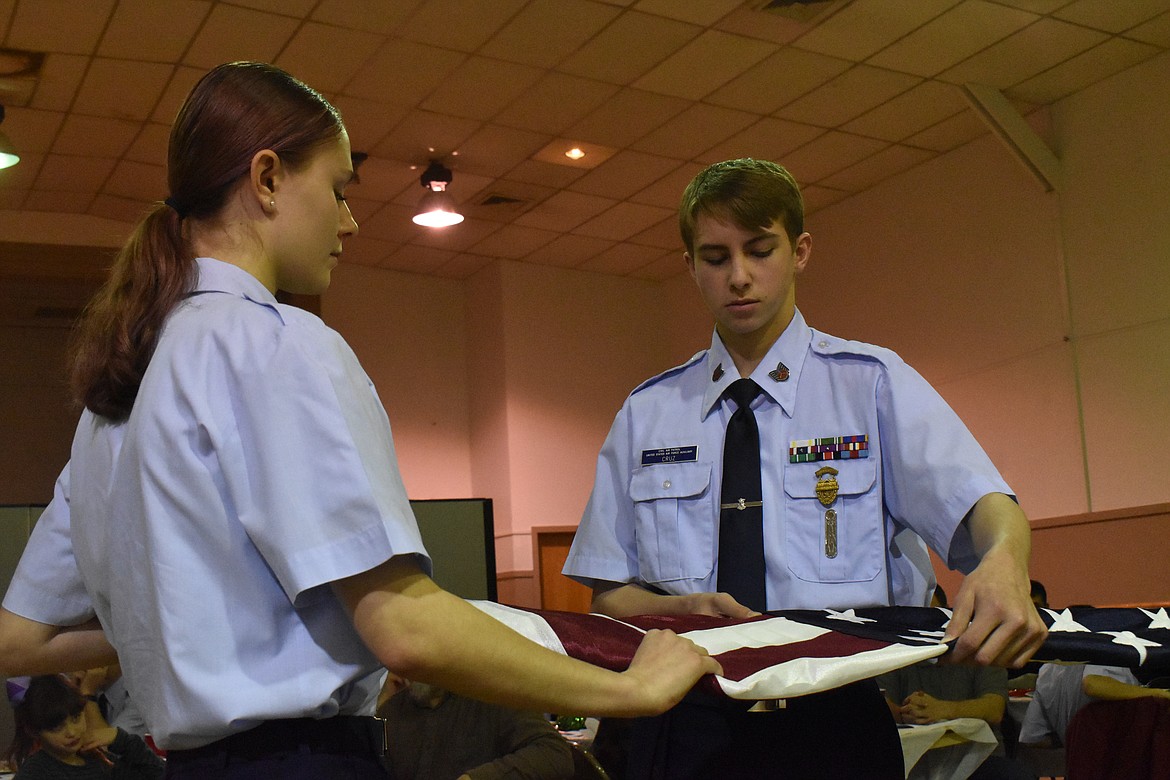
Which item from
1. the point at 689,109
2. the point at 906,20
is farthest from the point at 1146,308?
the point at 689,109

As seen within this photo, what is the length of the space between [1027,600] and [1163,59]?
20.0ft

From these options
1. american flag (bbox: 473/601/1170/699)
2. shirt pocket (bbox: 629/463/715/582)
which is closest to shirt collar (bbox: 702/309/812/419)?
shirt pocket (bbox: 629/463/715/582)

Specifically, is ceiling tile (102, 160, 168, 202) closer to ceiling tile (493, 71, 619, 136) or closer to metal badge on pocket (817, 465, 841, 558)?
ceiling tile (493, 71, 619, 136)

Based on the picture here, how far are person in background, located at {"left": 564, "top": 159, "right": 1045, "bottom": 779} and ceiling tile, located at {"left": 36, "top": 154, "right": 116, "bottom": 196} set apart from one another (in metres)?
6.29

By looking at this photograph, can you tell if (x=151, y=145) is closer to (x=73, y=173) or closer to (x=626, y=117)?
(x=73, y=173)

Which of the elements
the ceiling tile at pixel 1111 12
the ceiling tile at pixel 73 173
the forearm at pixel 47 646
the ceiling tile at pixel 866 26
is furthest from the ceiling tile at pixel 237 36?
the forearm at pixel 47 646

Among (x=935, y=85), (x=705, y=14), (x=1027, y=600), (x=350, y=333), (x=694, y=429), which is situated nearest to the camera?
(x=1027, y=600)

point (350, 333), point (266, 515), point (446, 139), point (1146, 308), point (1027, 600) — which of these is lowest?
point (1027, 600)

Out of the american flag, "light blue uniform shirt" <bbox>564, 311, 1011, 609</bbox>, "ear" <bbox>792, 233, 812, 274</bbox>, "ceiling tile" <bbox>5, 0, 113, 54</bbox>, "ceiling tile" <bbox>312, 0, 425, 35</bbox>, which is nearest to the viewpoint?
the american flag

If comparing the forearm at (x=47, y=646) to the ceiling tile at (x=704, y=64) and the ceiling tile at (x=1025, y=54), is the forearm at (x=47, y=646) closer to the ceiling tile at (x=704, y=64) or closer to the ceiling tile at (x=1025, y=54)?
the ceiling tile at (x=704, y=64)

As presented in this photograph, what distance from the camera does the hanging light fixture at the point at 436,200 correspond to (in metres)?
7.57

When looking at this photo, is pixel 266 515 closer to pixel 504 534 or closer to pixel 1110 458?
pixel 1110 458

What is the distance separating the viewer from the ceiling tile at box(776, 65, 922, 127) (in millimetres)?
6598

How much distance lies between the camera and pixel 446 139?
7230mm
